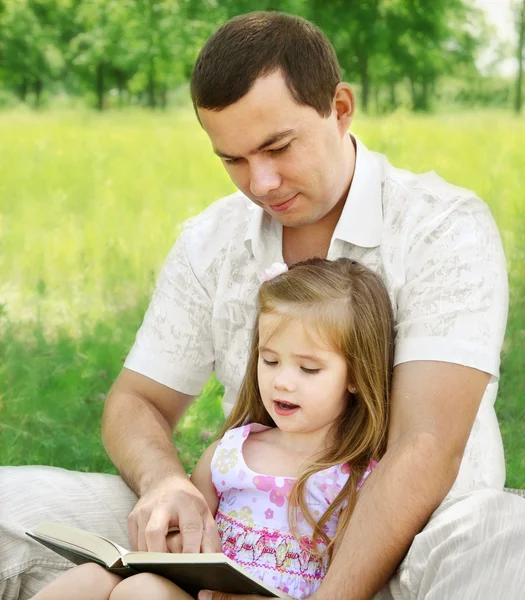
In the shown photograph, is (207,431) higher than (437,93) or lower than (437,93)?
lower

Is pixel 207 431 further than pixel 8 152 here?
No

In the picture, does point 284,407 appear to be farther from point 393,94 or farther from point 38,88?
point 38,88

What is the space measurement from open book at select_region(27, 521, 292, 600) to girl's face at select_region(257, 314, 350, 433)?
446 millimetres

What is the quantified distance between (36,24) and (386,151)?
3.50 meters

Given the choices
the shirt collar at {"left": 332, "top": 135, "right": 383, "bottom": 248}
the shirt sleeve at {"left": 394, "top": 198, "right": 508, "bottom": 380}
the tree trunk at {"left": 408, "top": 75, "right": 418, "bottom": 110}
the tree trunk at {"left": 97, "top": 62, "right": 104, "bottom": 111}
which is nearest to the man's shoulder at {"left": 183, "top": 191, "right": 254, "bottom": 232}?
the shirt collar at {"left": 332, "top": 135, "right": 383, "bottom": 248}

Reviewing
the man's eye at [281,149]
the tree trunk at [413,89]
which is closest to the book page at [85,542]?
the man's eye at [281,149]

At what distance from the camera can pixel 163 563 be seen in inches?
85.4

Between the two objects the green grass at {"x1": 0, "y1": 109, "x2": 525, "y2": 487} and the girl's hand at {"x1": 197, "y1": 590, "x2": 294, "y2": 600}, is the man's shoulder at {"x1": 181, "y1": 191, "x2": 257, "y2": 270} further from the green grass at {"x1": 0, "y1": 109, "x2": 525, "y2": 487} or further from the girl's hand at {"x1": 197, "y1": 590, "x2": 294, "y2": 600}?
the green grass at {"x1": 0, "y1": 109, "x2": 525, "y2": 487}

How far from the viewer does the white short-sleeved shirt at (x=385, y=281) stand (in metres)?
2.55

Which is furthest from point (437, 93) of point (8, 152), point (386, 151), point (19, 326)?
point (19, 326)

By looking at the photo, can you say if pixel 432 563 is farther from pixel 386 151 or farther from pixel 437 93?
pixel 437 93

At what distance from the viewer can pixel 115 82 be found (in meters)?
7.89

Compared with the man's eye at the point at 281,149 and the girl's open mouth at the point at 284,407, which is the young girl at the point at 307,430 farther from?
the man's eye at the point at 281,149

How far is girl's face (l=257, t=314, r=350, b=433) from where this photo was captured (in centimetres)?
252
